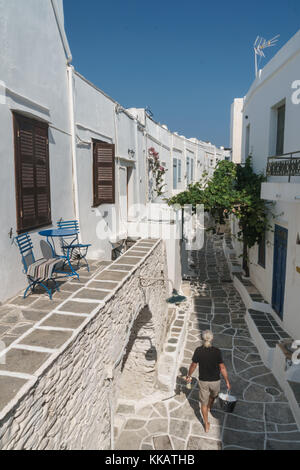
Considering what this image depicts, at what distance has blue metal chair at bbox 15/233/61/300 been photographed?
5633 mm

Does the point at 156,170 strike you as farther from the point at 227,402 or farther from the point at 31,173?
the point at 227,402

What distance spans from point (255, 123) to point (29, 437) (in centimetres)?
1214

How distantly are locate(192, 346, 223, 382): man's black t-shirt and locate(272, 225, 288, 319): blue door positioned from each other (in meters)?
4.25

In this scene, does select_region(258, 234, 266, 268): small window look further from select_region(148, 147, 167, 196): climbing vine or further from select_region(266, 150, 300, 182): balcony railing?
select_region(148, 147, 167, 196): climbing vine

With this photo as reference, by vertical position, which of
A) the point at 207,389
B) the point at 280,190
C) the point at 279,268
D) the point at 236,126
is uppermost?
the point at 236,126

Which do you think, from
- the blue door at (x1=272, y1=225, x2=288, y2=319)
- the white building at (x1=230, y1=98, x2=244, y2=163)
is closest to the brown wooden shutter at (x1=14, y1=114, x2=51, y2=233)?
the blue door at (x1=272, y1=225, x2=288, y2=319)

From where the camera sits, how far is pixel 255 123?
1246cm

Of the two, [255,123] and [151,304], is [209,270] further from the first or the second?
[151,304]

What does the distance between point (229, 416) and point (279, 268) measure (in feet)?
14.6

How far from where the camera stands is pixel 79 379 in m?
4.27

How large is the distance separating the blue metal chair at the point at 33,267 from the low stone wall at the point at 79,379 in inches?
27.2

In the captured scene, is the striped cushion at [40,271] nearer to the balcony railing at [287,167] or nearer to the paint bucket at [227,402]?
the paint bucket at [227,402]

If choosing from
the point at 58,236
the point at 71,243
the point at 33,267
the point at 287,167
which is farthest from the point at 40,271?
the point at 287,167
